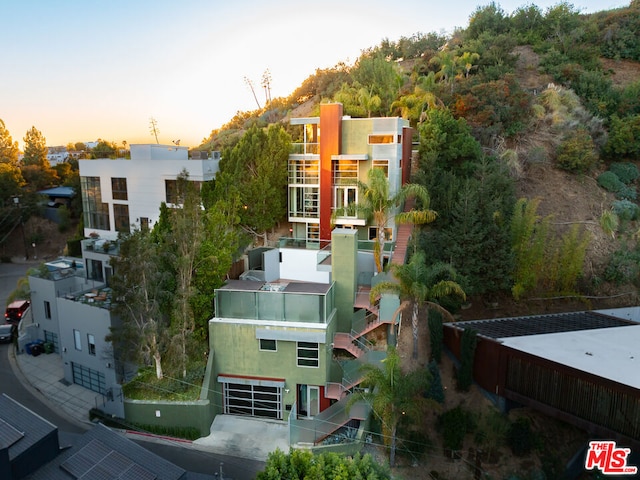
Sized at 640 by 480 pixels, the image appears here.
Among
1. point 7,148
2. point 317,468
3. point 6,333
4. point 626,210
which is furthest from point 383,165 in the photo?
point 7,148

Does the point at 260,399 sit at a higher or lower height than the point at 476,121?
lower

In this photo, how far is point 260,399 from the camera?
1831 centimetres

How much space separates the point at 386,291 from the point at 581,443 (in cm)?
891

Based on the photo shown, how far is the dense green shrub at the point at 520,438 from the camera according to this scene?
51.7 ft

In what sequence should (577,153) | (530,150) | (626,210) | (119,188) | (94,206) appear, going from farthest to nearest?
(94,206), (119,188), (530,150), (577,153), (626,210)

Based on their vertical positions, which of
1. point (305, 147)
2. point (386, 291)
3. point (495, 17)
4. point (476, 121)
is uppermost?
point (495, 17)

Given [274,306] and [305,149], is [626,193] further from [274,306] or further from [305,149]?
[274,306]

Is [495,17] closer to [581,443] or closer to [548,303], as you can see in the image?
[548,303]

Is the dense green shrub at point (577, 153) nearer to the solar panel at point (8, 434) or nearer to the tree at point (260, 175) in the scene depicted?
the tree at point (260, 175)

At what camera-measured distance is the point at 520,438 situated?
620 inches

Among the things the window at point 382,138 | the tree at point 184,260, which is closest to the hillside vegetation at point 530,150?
the window at point 382,138

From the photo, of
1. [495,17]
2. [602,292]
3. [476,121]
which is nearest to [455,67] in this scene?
[476,121]

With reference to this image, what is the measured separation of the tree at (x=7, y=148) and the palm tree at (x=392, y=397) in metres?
53.2

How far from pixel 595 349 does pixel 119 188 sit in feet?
93.9
